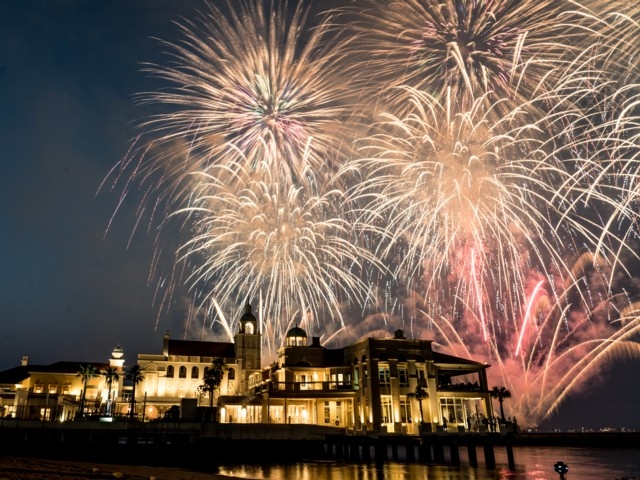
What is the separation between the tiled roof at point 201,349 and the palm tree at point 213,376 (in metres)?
3.93

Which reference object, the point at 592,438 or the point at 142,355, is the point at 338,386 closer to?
the point at 142,355

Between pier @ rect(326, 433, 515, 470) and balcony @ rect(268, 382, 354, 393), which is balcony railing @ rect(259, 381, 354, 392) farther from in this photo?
pier @ rect(326, 433, 515, 470)

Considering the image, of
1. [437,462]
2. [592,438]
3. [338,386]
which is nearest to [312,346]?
[338,386]

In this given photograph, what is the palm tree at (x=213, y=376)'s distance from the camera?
6900 centimetres

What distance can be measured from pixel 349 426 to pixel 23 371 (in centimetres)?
4885

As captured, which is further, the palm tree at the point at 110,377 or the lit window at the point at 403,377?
the palm tree at the point at 110,377

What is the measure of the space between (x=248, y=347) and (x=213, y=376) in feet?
34.5

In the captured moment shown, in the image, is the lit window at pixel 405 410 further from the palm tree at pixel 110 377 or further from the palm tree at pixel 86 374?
the palm tree at pixel 86 374

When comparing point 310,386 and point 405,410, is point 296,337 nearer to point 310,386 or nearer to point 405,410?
point 310,386

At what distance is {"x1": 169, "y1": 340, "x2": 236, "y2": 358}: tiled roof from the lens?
81475 mm

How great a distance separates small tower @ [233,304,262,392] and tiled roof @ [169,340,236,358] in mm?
2109

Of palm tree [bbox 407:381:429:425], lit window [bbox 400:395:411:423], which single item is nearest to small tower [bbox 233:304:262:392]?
lit window [bbox 400:395:411:423]

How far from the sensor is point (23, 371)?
247 ft

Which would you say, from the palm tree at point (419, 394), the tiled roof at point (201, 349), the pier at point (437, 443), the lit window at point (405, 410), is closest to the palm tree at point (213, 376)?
the tiled roof at point (201, 349)
